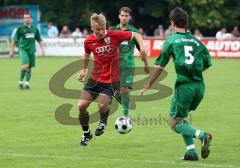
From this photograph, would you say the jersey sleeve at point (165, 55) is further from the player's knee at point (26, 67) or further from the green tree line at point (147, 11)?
the green tree line at point (147, 11)

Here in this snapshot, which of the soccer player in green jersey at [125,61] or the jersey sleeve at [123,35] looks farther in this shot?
the soccer player in green jersey at [125,61]

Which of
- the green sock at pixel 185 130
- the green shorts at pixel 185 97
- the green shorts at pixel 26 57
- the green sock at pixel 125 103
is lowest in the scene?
the green shorts at pixel 26 57

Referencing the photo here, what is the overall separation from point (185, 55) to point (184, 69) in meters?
0.19

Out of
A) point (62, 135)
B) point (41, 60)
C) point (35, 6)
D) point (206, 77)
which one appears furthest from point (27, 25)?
point (35, 6)

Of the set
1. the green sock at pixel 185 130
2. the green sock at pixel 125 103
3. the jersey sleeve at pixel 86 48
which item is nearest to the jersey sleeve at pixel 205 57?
the green sock at pixel 185 130

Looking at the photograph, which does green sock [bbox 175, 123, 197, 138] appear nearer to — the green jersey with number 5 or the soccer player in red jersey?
the green jersey with number 5

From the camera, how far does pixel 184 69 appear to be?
33.0 feet

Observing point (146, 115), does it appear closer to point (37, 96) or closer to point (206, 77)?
point (37, 96)

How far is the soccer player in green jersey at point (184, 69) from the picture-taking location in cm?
1002

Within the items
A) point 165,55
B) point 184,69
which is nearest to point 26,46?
point 165,55

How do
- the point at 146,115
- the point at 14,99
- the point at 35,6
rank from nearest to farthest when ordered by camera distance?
A: the point at 146,115 < the point at 14,99 < the point at 35,6

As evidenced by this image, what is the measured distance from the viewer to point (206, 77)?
26.6 meters

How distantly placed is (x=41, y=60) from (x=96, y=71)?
2555 centimetres

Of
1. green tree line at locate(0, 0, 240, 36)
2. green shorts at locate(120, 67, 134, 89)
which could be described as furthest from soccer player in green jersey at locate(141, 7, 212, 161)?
green tree line at locate(0, 0, 240, 36)
